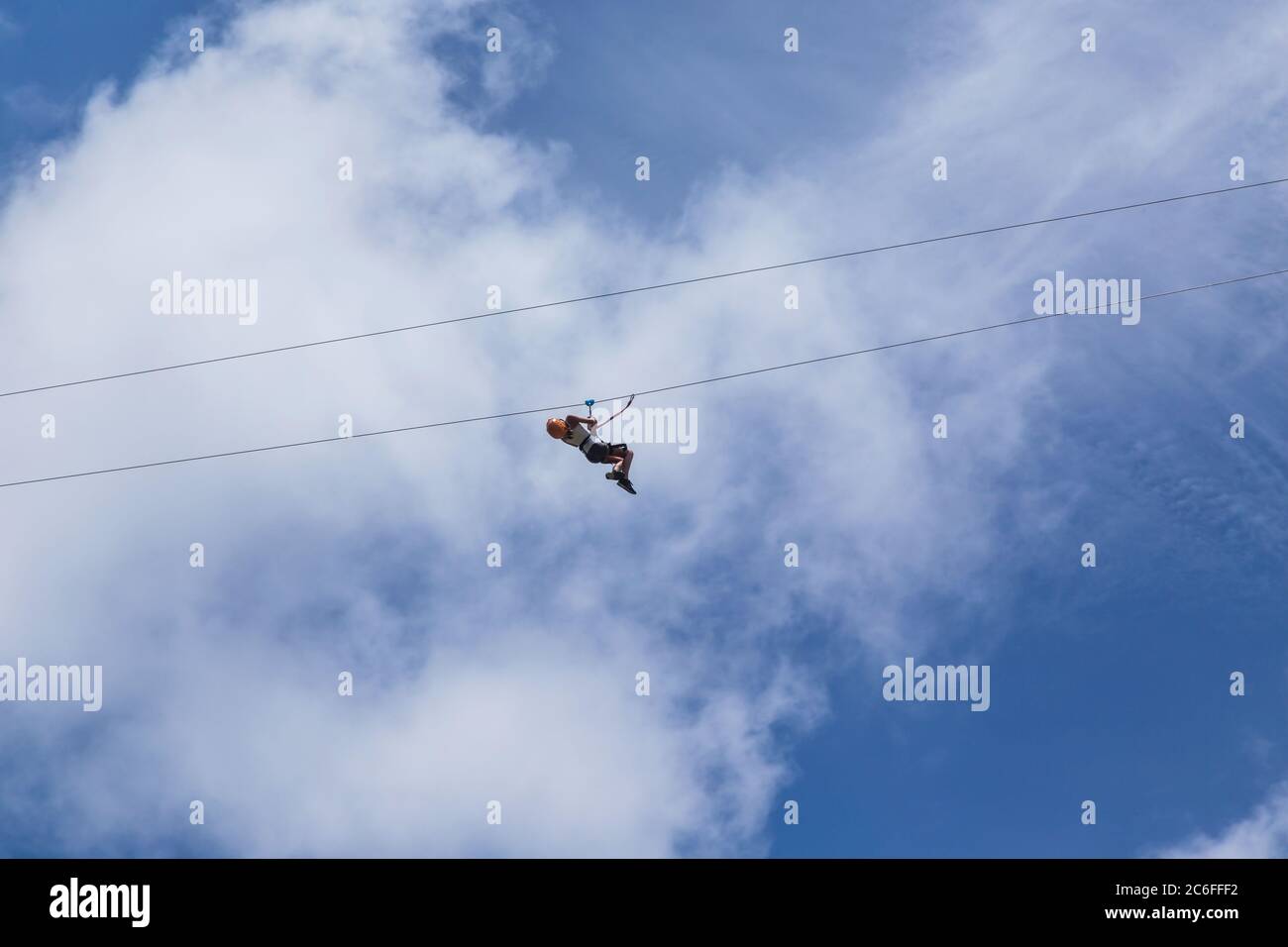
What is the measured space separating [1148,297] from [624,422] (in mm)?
13724

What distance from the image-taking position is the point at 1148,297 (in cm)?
3434

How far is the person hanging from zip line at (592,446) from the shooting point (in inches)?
1297

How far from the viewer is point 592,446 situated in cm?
3350

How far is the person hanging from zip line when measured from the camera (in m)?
32.9
